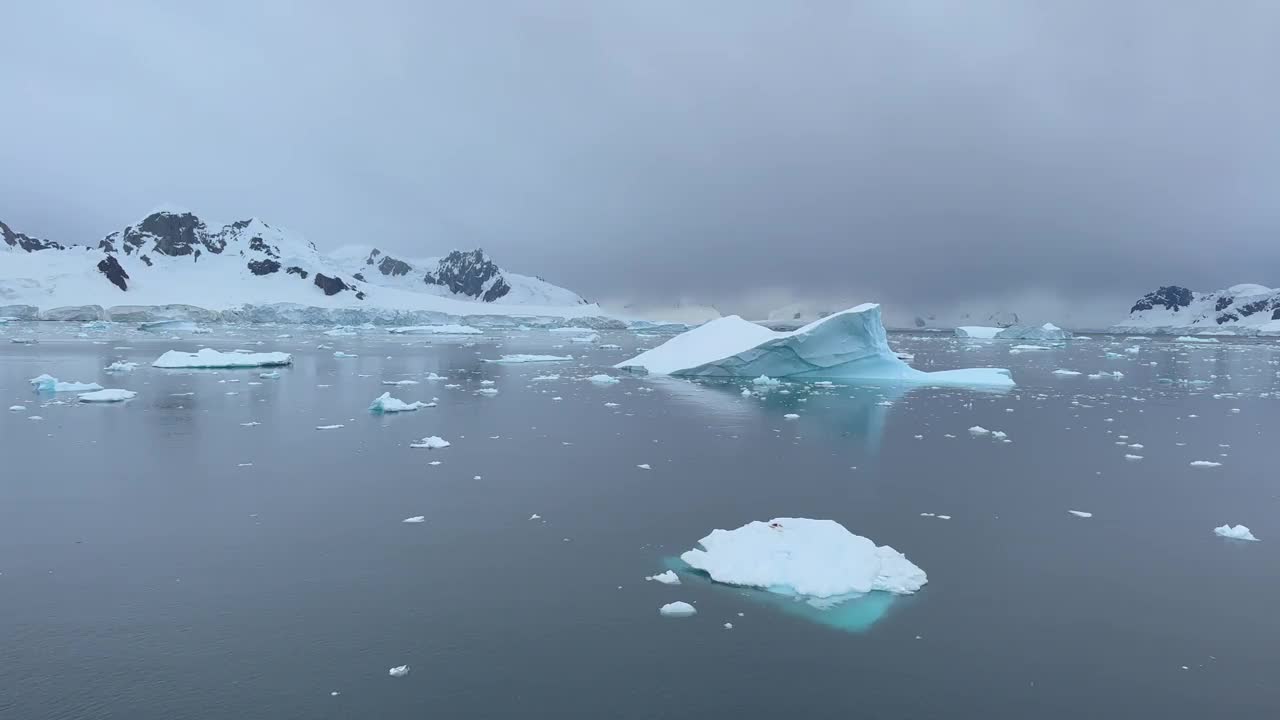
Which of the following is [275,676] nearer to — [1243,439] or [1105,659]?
[1105,659]

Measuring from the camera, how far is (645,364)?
81.5 feet

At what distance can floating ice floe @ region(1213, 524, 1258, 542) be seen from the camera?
21.9 feet

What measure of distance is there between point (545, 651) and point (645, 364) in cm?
2061

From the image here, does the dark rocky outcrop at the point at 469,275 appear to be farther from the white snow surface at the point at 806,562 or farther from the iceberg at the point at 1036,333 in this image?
the white snow surface at the point at 806,562

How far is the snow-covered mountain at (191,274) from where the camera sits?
70250 millimetres

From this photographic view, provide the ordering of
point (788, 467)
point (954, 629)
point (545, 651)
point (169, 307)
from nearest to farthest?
point (545, 651) → point (954, 629) → point (788, 467) → point (169, 307)

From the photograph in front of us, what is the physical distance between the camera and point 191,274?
84.6 metres

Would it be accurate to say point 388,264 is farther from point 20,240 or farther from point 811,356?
point 811,356

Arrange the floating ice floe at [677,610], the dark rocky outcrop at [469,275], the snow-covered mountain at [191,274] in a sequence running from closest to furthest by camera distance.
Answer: the floating ice floe at [677,610]
the snow-covered mountain at [191,274]
the dark rocky outcrop at [469,275]

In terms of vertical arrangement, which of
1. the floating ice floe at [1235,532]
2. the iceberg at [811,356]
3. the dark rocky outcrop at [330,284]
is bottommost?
the floating ice floe at [1235,532]

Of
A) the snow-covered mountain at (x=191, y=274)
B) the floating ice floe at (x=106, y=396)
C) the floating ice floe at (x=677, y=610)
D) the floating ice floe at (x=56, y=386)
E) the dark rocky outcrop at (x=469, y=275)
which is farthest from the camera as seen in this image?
the dark rocky outcrop at (x=469, y=275)

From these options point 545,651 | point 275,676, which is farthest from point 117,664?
point 545,651

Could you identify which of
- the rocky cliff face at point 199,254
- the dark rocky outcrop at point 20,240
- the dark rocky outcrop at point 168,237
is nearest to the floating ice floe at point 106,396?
the rocky cliff face at point 199,254

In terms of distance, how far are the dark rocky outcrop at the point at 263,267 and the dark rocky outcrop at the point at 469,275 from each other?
72.0 m
